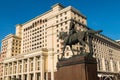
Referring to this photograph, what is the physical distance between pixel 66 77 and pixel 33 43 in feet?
221

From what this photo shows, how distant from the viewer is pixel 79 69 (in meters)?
16.8

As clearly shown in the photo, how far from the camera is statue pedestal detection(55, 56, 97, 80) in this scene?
16.4 metres

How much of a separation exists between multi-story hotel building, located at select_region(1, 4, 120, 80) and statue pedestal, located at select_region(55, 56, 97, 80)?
42747 millimetres

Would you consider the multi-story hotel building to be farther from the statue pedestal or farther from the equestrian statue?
the statue pedestal

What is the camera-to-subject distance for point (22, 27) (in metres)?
94.6

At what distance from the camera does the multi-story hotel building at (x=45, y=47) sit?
6838 centimetres

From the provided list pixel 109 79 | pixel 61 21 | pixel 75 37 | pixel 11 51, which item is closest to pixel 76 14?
pixel 61 21

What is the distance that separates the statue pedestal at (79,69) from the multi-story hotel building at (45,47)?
140ft

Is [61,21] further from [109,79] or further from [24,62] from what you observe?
[109,79]

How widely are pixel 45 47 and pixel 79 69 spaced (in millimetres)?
58769

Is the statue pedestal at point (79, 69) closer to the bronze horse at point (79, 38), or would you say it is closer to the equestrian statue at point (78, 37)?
the equestrian statue at point (78, 37)

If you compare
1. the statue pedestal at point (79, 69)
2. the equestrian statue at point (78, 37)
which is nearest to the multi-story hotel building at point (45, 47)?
the equestrian statue at point (78, 37)

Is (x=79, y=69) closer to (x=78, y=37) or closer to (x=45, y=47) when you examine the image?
(x=78, y=37)

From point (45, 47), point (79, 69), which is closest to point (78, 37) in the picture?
point (79, 69)
